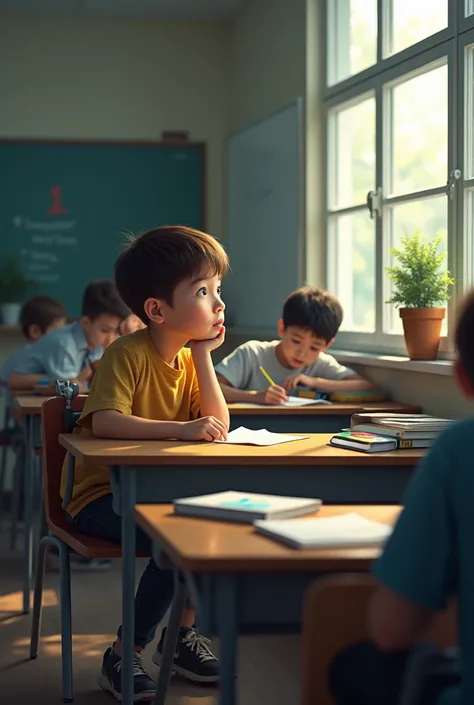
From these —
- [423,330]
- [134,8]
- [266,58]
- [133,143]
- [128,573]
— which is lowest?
[128,573]

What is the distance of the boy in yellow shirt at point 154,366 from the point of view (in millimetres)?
2836

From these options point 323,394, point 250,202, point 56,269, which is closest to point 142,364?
point 323,394

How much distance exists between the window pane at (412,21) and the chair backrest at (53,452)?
6.64ft

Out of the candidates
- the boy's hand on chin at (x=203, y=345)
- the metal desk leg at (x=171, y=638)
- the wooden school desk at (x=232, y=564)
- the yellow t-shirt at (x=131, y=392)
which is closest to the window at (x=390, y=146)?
the boy's hand on chin at (x=203, y=345)

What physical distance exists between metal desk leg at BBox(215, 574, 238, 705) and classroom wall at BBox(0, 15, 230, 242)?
541cm

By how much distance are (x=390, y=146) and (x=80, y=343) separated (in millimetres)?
1634

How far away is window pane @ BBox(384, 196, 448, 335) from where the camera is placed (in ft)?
13.2

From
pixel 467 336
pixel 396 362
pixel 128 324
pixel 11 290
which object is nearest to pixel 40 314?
pixel 11 290

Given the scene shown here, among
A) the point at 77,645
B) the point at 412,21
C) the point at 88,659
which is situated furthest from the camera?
the point at 412,21

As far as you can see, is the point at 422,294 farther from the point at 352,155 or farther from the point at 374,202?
the point at 352,155

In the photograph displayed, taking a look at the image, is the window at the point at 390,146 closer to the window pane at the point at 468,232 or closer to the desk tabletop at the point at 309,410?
the window pane at the point at 468,232

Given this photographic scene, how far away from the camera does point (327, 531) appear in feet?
5.59

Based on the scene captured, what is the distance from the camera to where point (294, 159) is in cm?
539

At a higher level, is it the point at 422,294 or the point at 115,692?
the point at 422,294
